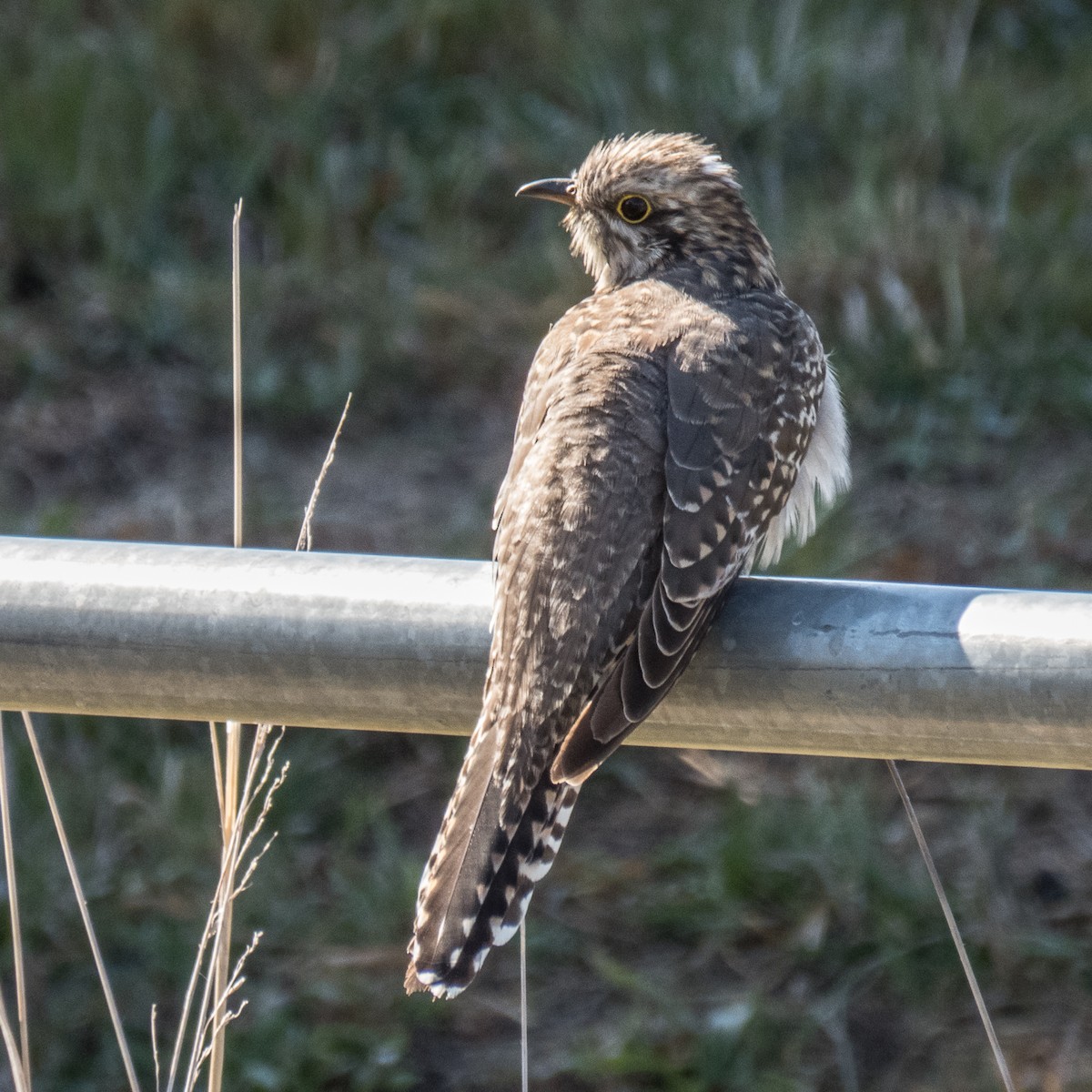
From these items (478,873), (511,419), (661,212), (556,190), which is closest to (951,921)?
(478,873)

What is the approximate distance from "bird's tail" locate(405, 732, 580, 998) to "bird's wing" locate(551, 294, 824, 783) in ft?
0.24

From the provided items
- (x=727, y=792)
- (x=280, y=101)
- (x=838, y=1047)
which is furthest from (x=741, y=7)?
(x=838, y=1047)

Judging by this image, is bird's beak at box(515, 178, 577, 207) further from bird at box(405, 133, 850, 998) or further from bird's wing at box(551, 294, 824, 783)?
bird's wing at box(551, 294, 824, 783)

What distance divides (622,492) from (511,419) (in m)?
3.36

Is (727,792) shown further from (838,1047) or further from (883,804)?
(838,1047)

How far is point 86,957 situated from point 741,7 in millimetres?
4561

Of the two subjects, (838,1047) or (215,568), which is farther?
(838,1047)

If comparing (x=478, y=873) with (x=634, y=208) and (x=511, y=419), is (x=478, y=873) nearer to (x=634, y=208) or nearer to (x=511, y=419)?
(x=634, y=208)

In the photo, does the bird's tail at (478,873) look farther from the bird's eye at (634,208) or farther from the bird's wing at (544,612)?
the bird's eye at (634,208)

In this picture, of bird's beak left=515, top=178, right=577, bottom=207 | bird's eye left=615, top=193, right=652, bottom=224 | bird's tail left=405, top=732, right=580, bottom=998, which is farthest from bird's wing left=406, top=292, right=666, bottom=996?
bird's beak left=515, top=178, right=577, bottom=207

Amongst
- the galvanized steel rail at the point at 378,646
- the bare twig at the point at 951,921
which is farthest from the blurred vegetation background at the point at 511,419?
the galvanized steel rail at the point at 378,646

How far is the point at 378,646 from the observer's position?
6.15 feet

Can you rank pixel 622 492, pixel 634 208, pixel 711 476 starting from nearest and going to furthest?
pixel 622 492 < pixel 711 476 < pixel 634 208

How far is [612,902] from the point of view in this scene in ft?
15.3
